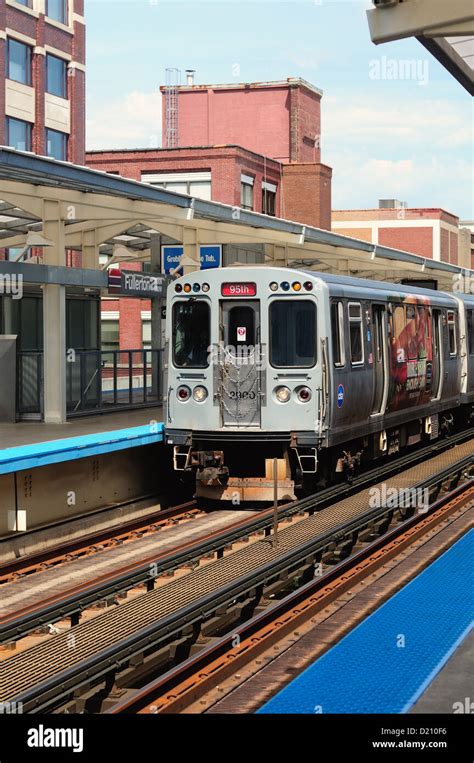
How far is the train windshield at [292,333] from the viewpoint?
15.7m

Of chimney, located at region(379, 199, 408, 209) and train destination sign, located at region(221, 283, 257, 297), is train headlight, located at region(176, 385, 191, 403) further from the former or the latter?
chimney, located at region(379, 199, 408, 209)

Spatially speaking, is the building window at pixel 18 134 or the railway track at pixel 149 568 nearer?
the railway track at pixel 149 568

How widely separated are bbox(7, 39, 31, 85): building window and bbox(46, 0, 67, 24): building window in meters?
1.94

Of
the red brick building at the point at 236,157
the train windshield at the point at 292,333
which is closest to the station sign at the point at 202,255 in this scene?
the train windshield at the point at 292,333

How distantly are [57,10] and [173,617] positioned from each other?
34098 mm

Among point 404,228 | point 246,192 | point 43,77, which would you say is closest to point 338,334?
point 43,77

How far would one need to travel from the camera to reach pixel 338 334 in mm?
16188

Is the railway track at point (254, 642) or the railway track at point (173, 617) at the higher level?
the railway track at point (173, 617)

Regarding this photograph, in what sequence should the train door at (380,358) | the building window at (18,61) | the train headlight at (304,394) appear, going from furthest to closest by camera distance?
the building window at (18,61) < the train door at (380,358) < the train headlight at (304,394)

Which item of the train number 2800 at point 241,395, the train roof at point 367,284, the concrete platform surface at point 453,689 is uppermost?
the train roof at point 367,284

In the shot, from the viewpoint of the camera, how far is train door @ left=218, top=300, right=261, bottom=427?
52.2ft

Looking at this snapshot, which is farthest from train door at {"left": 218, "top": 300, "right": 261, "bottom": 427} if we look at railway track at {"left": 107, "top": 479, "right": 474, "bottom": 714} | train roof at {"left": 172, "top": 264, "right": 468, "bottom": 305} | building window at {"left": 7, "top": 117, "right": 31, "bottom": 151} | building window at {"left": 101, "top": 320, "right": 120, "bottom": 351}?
building window at {"left": 101, "top": 320, "right": 120, "bottom": 351}

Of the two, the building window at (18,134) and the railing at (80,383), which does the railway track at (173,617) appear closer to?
the railing at (80,383)
